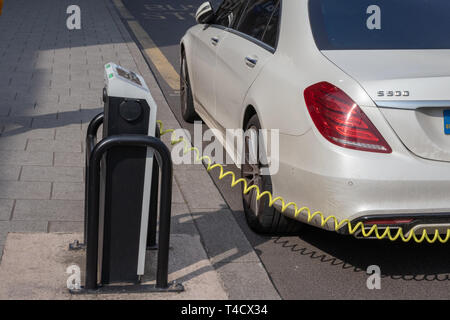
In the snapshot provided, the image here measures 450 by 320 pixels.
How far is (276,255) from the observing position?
521 cm

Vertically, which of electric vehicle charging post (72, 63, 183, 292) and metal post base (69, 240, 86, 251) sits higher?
electric vehicle charging post (72, 63, 183, 292)

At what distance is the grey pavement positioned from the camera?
16.7ft

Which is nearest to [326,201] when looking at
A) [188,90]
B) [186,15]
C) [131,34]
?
[188,90]

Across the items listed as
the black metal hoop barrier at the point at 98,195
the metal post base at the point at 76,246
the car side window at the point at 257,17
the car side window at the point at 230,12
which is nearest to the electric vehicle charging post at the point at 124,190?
the black metal hoop barrier at the point at 98,195

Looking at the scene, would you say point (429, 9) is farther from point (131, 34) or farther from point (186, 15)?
point (186, 15)

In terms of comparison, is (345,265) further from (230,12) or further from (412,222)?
(230,12)

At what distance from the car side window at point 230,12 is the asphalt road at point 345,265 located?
1.51 m

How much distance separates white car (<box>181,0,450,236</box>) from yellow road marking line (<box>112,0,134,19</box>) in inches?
505

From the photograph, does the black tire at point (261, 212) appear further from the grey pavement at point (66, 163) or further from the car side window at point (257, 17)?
the car side window at point (257, 17)

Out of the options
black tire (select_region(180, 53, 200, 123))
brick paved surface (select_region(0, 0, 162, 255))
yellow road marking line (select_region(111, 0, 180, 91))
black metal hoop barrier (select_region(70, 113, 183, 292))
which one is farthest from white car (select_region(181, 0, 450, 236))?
yellow road marking line (select_region(111, 0, 180, 91))

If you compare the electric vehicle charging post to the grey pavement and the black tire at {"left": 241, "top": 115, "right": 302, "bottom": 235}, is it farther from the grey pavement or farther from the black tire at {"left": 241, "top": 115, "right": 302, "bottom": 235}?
the black tire at {"left": 241, "top": 115, "right": 302, "bottom": 235}

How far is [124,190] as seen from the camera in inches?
171

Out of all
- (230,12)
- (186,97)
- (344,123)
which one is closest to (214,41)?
(230,12)
